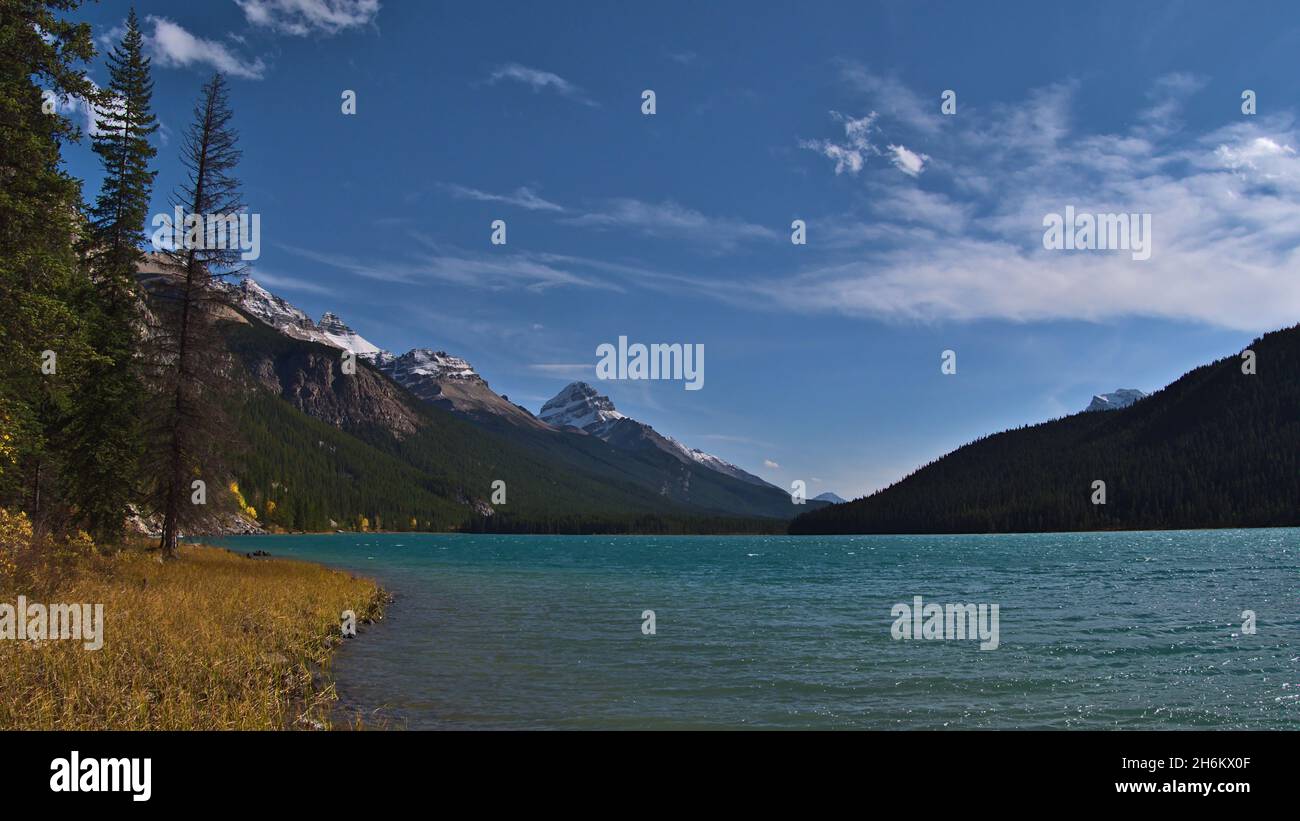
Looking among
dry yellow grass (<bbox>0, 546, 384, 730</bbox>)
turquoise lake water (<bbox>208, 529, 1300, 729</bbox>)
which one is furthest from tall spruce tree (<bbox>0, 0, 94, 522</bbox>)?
turquoise lake water (<bbox>208, 529, 1300, 729</bbox>)

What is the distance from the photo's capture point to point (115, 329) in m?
33.7

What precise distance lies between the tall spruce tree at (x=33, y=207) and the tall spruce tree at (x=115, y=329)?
23.9 ft

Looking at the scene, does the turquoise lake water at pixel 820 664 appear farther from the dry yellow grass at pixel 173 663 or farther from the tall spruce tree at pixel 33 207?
the tall spruce tree at pixel 33 207

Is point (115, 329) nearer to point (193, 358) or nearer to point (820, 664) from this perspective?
point (193, 358)

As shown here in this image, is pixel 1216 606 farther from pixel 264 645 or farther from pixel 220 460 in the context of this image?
pixel 220 460

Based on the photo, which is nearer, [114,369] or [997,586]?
[114,369]

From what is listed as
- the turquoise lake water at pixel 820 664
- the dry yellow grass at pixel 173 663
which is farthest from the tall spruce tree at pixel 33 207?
the turquoise lake water at pixel 820 664

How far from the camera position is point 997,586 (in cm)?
5069

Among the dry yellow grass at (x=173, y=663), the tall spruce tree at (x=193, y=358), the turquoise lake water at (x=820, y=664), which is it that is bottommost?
the turquoise lake water at (x=820, y=664)

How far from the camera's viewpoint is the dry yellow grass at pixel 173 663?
12422 mm

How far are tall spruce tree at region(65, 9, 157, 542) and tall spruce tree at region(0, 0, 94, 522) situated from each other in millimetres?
7299
